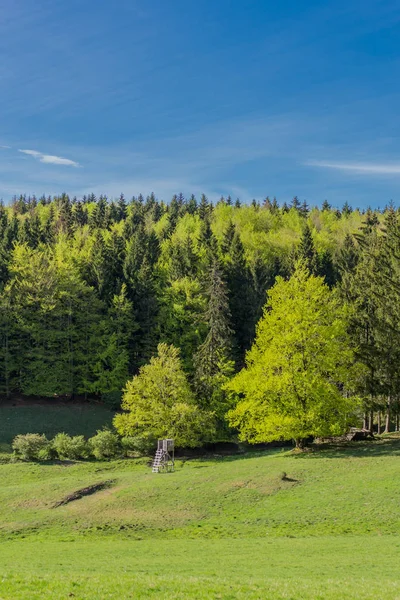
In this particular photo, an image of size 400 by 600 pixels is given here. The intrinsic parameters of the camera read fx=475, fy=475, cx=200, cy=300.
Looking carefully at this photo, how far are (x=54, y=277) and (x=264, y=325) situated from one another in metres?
38.7

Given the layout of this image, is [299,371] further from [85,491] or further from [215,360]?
[85,491]

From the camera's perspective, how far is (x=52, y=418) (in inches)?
2318

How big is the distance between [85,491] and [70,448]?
1201 cm

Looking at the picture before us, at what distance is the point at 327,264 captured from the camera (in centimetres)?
9469

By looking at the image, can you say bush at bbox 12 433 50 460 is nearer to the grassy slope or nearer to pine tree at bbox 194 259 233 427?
Result: the grassy slope

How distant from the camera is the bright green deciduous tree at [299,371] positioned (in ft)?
122

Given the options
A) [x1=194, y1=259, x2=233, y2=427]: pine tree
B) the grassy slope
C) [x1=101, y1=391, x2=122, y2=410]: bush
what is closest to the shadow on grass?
[x1=194, y1=259, x2=233, y2=427]: pine tree

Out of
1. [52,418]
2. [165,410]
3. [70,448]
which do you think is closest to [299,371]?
[165,410]

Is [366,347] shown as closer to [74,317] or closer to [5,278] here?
[74,317]

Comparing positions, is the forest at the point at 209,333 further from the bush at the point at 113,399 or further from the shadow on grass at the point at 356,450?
the shadow on grass at the point at 356,450

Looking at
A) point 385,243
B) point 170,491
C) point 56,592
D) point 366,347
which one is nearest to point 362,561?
point 56,592

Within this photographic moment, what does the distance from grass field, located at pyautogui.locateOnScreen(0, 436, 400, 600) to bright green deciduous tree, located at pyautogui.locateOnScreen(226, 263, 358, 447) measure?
274 cm

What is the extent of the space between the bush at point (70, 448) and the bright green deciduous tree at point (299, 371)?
14.8 metres

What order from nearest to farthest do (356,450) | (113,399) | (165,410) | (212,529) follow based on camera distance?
(212,529) < (356,450) < (165,410) < (113,399)
